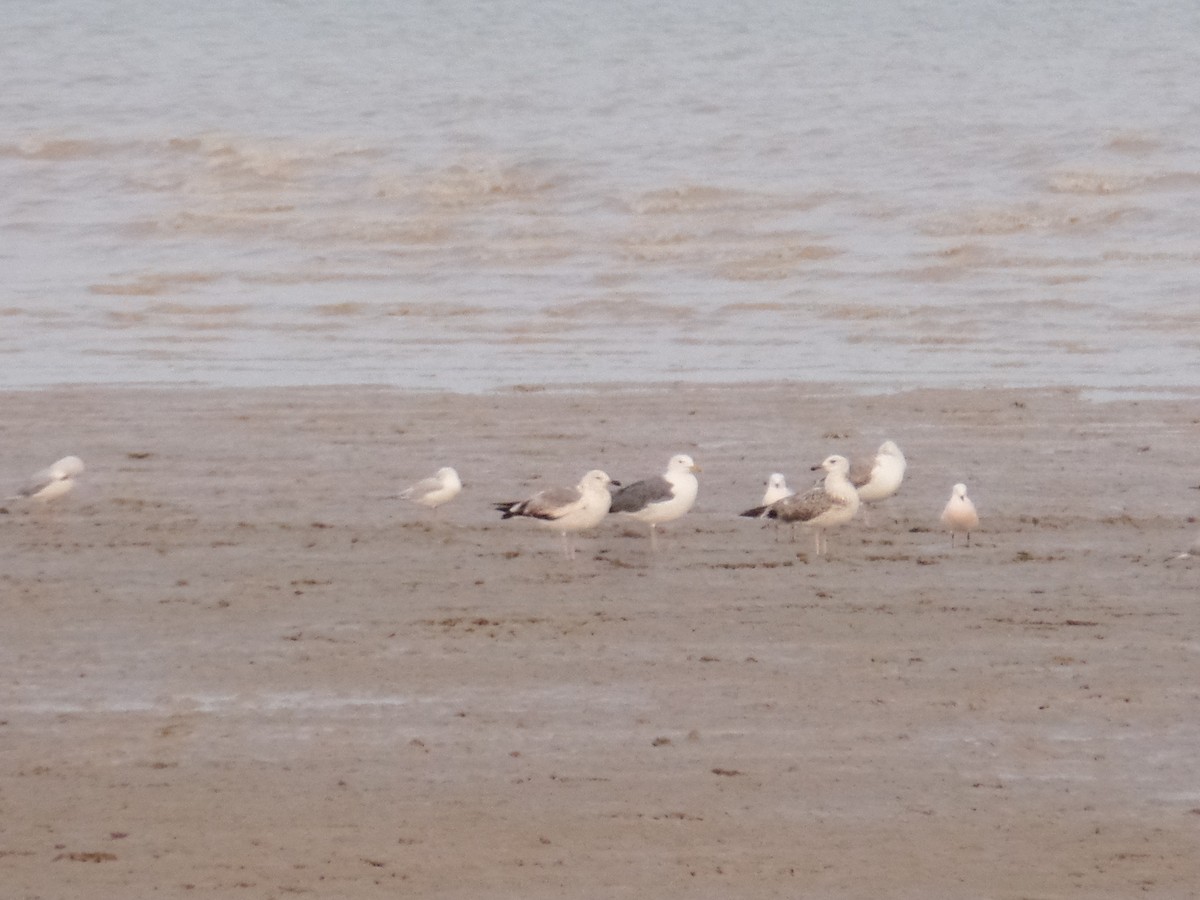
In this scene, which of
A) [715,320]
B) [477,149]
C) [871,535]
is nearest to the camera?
[871,535]

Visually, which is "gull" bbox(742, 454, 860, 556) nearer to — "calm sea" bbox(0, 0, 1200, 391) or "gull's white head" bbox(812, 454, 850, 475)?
"gull's white head" bbox(812, 454, 850, 475)

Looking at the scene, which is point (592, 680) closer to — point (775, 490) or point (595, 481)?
point (595, 481)

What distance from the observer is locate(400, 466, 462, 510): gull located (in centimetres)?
1166

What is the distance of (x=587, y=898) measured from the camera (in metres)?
6.29

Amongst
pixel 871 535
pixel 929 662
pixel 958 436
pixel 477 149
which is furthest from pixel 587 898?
pixel 477 149

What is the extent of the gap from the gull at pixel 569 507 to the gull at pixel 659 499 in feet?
0.44

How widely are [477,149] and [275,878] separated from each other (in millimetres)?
26907

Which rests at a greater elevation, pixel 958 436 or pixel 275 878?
pixel 275 878

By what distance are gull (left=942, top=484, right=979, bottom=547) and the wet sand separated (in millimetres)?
139

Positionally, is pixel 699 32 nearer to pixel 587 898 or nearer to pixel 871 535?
pixel 871 535

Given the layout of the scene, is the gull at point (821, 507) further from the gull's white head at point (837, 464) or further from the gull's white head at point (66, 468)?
the gull's white head at point (66, 468)

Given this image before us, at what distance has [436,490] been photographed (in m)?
11.7

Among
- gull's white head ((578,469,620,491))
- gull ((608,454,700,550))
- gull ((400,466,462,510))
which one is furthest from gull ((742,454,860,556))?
gull ((400,466,462,510))

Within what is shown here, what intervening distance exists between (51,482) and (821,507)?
418cm
